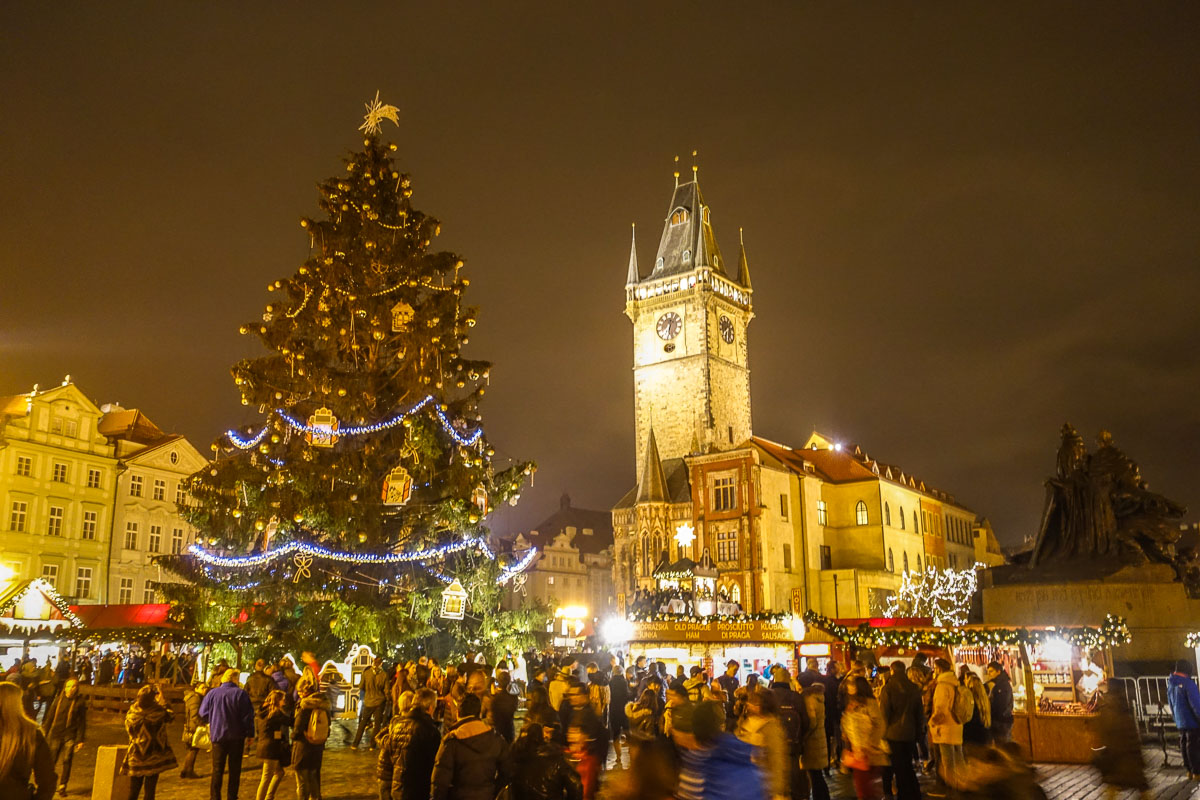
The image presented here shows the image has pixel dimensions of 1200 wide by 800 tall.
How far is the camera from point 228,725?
1104cm

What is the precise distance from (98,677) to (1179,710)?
85.0 ft

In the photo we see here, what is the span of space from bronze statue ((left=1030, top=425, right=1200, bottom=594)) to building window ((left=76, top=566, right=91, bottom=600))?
39.7 metres

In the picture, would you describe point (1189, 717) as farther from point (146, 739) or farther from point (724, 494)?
point (724, 494)

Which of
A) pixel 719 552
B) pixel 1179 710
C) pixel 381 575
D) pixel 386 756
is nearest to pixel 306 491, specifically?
pixel 381 575

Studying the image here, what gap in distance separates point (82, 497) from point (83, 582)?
384 cm

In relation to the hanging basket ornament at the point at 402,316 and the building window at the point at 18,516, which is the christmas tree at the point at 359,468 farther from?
the building window at the point at 18,516

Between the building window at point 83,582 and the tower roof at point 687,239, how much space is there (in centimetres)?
4673

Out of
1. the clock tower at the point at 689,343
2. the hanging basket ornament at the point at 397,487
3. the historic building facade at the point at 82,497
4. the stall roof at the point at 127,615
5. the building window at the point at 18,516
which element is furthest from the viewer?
the clock tower at the point at 689,343

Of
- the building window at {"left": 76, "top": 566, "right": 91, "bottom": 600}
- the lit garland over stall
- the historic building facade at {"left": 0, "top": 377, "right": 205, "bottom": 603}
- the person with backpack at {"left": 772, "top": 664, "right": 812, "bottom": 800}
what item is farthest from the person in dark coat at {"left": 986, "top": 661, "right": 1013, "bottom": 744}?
the building window at {"left": 76, "top": 566, "right": 91, "bottom": 600}

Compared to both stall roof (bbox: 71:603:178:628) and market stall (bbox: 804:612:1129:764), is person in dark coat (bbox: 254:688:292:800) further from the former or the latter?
stall roof (bbox: 71:603:178:628)

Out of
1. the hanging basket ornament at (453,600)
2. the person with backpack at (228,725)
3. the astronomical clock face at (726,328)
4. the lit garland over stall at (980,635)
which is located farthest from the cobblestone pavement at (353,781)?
the astronomical clock face at (726,328)

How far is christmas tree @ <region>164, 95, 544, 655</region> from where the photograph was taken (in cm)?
2031

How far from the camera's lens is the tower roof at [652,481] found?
62.6 metres

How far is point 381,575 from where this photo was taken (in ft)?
69.2
